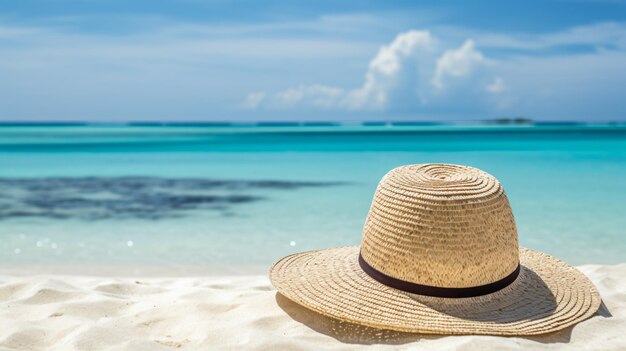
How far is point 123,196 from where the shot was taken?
26.3 feet

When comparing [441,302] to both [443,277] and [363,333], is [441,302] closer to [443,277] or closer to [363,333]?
[443,277]

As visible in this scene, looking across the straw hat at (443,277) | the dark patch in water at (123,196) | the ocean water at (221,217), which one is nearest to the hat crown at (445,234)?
the straw hat at (443,277)

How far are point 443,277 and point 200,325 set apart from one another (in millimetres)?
1104

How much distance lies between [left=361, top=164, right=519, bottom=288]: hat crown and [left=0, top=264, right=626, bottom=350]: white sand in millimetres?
291

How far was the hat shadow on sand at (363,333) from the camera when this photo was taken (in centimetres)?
216

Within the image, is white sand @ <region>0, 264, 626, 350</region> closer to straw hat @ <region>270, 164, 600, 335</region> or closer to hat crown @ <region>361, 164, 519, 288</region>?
straw hat @ <region>270, 164, 600, 335</region>

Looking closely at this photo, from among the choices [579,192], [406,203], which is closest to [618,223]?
[579,192]

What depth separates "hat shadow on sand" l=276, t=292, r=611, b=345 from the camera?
216 cm

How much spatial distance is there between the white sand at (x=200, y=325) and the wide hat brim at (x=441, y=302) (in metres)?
0.06

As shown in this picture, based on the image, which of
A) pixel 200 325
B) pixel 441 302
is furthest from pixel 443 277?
pixel 200 325

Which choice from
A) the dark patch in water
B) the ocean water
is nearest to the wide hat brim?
the ocean water

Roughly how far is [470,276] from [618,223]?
4494mm

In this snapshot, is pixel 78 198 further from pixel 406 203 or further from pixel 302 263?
pixel 406 203

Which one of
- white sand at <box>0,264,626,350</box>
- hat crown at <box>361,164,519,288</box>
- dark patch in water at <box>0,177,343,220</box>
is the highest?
hat crown at <box>361,164,519,288</box>
